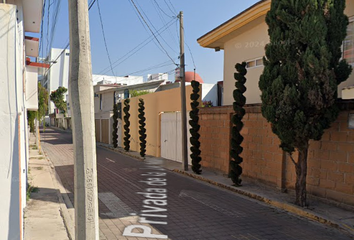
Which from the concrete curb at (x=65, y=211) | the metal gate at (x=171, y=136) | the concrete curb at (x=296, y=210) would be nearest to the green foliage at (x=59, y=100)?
the metal gate at (x=171, y=136)

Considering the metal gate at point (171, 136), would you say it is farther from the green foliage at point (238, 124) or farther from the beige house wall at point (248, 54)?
the green foliage at point (238, 124)

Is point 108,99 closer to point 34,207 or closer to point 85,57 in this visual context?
point 34,207

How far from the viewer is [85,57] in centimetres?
349

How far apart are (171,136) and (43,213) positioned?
9.81 meters

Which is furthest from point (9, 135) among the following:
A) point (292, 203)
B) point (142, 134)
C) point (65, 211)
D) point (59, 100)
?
point (59, 100)

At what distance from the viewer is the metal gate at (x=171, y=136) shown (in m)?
15.6

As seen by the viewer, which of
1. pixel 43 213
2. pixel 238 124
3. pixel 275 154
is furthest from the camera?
pixel 238 124

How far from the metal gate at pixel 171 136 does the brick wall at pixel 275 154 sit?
222cm

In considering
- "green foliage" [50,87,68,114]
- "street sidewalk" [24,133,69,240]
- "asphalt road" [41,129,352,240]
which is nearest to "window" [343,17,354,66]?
"asphalt road" [41,129,352,240]

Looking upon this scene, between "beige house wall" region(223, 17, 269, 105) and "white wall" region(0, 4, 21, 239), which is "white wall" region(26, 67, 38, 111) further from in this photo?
"beige house wall" region(223, 17, 269, 105)

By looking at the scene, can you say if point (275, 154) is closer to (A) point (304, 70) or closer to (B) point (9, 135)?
(A) point (304, 70)

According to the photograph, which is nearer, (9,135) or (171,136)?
(9,135)

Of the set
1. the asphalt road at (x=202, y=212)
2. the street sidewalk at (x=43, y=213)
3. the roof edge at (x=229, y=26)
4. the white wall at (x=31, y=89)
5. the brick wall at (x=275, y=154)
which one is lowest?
the asphalt road at (x=202, y=212)

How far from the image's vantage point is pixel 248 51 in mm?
12070
